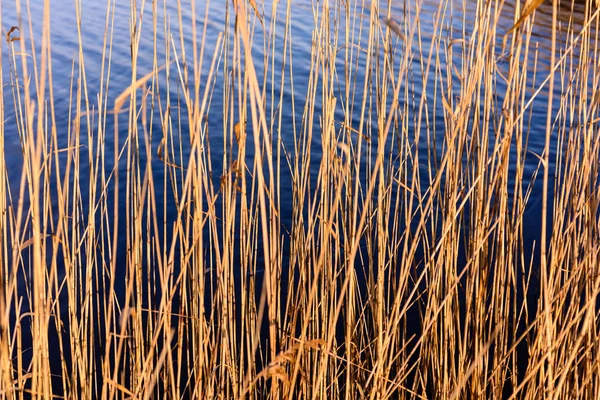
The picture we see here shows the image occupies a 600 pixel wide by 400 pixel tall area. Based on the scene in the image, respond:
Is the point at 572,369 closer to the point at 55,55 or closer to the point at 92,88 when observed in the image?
the point at 92,88

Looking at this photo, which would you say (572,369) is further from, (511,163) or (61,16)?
(61,16)

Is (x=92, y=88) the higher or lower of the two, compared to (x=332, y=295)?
higher

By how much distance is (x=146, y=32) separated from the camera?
20.2ft

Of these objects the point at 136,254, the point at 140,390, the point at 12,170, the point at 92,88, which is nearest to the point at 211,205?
the point at 136,254

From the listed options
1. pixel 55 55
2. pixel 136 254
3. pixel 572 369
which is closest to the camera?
pixel 136 254

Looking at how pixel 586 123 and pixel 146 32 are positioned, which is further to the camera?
pixel 146 32

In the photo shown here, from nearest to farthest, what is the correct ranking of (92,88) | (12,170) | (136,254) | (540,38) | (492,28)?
(492,28)
(136,254)
(12,170)
(92,88)
(540,38)

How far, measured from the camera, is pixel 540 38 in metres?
6.59

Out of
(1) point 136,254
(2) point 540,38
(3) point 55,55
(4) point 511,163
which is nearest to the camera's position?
(1) point 136,254

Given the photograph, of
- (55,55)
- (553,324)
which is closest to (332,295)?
(553,324)

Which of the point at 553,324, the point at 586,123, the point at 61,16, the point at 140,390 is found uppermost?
the point at 61,16

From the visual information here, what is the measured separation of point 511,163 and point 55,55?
13.0ft

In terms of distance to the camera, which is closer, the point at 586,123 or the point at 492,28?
the point at 492,28

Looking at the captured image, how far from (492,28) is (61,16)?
258 inches
